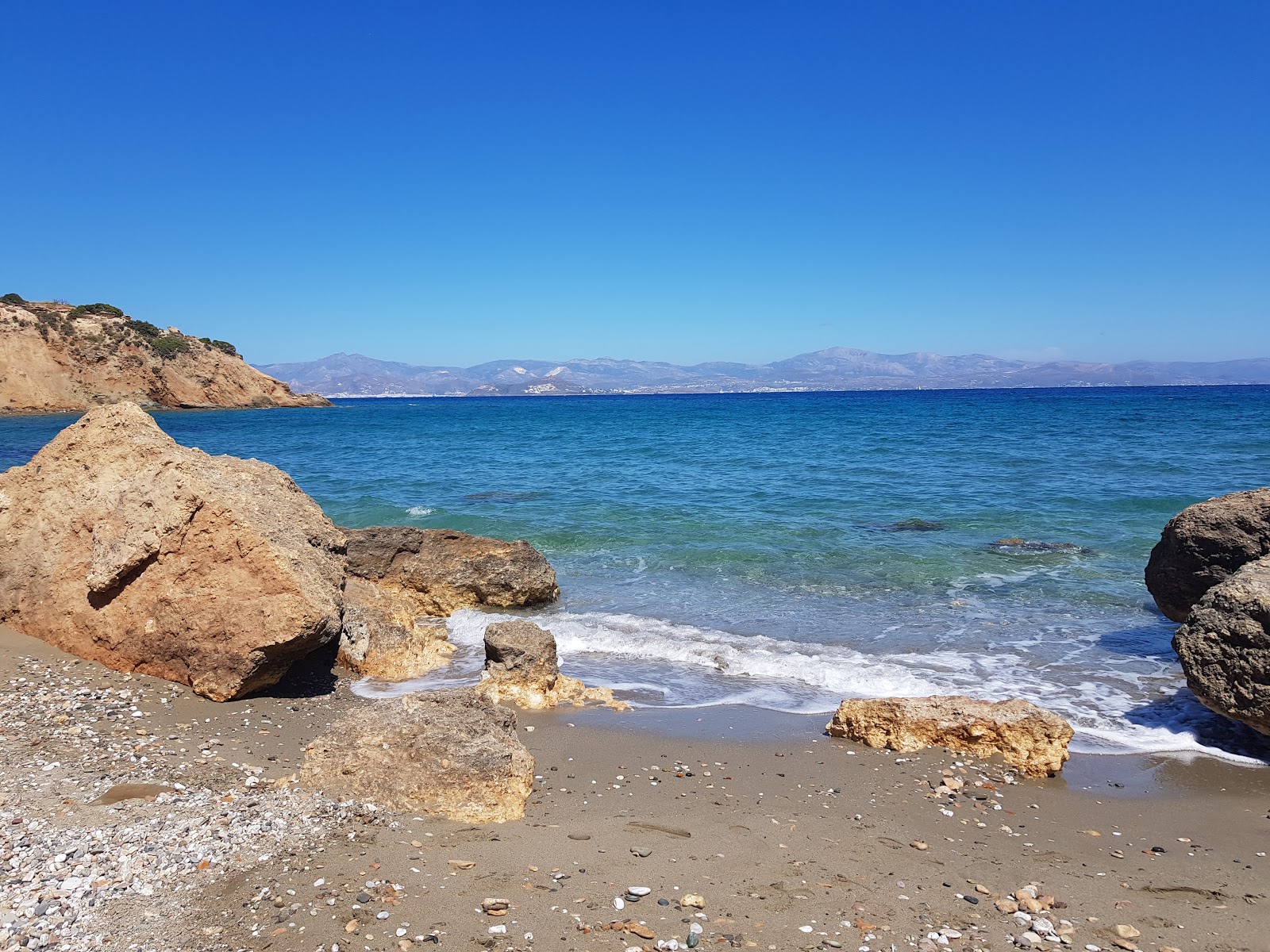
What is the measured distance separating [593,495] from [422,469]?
29.7 ft

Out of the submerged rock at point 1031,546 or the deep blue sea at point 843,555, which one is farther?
the submerged rock at point 1031,546

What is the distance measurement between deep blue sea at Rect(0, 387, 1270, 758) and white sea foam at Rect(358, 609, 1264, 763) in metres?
0.03

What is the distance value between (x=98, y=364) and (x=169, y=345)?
795 cm

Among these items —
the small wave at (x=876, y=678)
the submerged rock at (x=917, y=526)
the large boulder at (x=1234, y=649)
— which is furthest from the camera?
the submerged rock at (x=917, y=526)

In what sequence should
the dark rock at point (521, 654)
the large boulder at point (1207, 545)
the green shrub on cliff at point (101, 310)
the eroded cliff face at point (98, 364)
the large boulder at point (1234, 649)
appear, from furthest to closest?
the green shrub on cliff at point (101, 310), the eroded cliff face at point (98, 364), the large boulder at point (1207, 545), the dark rock at point (521, 654), the large boulder at point (1234, 649)

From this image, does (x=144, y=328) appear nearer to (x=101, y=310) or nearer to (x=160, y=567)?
(x=101, y=310)

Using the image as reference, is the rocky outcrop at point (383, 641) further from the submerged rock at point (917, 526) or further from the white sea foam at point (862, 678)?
the submerged rock at point (917, 526)

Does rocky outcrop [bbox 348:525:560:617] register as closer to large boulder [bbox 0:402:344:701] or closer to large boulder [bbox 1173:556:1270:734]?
large boulder [bbox 0:402:344:701]

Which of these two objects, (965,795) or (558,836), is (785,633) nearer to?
(965,795)

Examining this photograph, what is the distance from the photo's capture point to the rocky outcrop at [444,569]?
10.6m

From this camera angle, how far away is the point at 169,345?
66500 mm

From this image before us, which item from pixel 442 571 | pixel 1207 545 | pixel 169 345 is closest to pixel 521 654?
pixel 442 571

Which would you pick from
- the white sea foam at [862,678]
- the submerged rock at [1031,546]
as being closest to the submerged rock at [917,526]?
the submerged rock at [1031,546]

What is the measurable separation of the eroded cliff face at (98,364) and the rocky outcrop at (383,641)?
54.5 m
